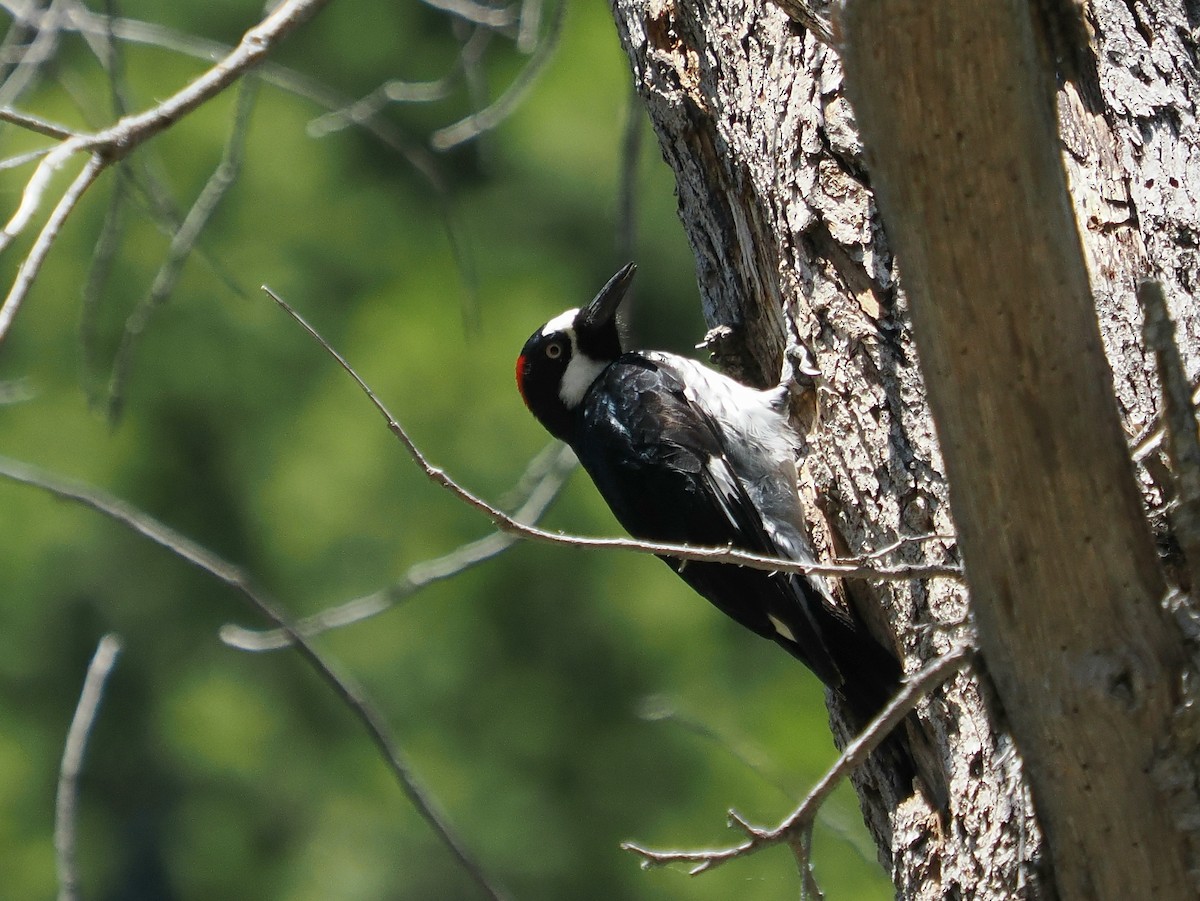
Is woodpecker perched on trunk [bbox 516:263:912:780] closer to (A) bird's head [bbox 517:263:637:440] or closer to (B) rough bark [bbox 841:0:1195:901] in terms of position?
(A) bird's head [bbox 517:263:637:440]

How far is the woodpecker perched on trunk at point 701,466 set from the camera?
2904mm

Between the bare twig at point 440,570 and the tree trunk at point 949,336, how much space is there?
2.49ft

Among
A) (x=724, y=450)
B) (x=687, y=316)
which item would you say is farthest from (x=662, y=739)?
(x=724, y=450)

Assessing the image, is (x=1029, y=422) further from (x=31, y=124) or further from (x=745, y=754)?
(x=745, y=754)

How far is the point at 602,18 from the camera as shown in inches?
286

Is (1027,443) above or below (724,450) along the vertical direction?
above

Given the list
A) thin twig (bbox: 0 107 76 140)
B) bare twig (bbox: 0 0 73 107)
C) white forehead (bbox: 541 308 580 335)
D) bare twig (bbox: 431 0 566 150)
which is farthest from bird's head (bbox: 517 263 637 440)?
thin twig (bbox: 0 107 76 140)

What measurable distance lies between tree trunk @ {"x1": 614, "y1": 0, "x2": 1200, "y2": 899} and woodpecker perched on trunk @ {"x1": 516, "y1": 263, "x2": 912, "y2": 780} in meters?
0.17

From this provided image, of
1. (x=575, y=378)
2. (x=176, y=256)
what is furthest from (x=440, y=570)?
(x=176, y=256)

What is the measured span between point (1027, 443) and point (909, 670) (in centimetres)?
88

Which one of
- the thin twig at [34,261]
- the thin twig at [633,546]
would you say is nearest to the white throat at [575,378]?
the thin twig at [34,261]

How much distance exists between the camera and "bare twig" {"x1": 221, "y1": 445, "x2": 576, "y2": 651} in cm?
303

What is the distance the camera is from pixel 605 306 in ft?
12.8

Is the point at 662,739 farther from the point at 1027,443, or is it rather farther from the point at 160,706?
the point at 1027,443
